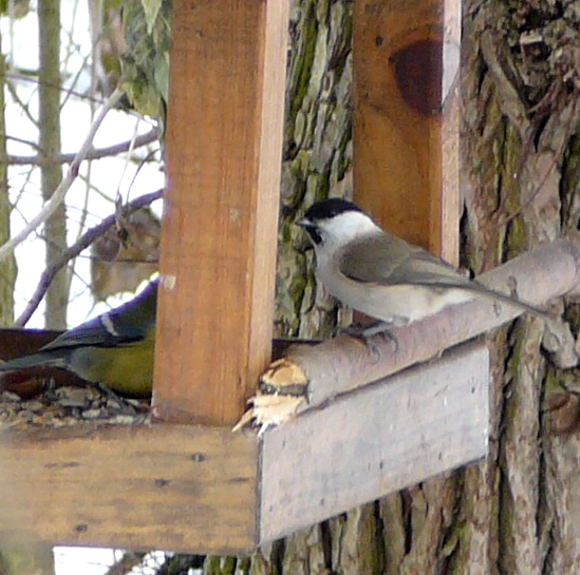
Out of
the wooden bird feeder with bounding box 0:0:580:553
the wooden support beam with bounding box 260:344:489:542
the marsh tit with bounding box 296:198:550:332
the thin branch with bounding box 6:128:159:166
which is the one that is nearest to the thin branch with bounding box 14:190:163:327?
the thin branch with bounding box 6:128:159:166

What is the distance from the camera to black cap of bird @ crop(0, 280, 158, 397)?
2.06 meters

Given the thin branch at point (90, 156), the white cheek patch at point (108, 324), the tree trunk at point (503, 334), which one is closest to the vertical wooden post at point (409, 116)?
the tree trunk at point (503, 334)

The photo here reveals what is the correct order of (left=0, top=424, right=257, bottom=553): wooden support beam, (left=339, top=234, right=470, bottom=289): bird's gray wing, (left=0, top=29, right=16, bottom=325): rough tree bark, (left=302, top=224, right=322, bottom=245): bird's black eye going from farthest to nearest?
(left=0, top=29, right=16, bottom=325): rough tree bark → (left=302, top=224, right=322, bottom=245): bird's black eye → (left=339, top=234, right=470, bottom=289): bird's gray wing → (left=0, top=424, right=257, bottom=553): wooden support beam

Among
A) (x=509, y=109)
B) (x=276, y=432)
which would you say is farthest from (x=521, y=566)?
(x=276, y=432)

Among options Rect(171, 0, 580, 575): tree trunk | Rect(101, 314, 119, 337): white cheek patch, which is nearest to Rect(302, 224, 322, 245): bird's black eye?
Rect(171, 0, 580, 575): tree trunk

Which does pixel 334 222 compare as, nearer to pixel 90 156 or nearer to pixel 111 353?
pixel 111 353

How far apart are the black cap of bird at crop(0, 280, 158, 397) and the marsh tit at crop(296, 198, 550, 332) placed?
385 millimetres

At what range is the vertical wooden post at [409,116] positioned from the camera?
2.20 m

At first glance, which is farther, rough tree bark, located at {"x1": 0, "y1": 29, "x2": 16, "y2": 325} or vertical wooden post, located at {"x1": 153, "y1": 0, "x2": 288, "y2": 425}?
rough tree bark, located at {"x1": 0, "y1": 29, "x2": 16, "y2": 325}

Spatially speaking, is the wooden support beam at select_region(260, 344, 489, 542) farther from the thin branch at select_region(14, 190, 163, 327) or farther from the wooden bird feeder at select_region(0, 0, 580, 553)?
the thin branch at select_region(14, 190, 163, 327)

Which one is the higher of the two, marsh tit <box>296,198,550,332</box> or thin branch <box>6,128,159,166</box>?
thin branch <box>6,128,159,166</box>

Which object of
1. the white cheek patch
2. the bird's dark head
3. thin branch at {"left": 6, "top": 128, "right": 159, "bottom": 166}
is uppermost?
thin branch at {"left": 6, "top": 128, "right": 159, "bottom": 166}

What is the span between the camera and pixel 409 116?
7.37ft

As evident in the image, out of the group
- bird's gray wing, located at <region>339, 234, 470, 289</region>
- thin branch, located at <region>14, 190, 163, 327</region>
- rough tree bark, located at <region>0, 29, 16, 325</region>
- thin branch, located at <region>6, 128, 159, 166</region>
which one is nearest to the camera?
bird's gray wing, located at <region>339, 234, 470, 289</region>
